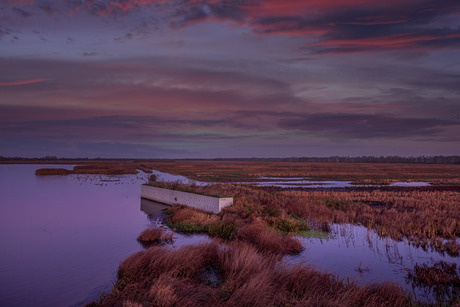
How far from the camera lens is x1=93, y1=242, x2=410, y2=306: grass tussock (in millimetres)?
8242

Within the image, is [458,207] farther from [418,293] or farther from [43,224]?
[43,224]

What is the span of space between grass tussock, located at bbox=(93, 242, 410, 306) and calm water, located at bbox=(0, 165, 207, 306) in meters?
1.81

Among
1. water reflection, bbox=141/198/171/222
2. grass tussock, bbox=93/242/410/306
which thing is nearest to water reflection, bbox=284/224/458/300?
grass tussock, bbox=93/242/410/306

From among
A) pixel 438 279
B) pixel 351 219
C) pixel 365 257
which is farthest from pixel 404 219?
pixel 438 279

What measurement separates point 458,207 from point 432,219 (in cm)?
745

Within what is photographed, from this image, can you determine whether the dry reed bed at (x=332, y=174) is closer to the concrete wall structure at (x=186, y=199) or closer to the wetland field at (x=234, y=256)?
the concrete wall structure at (x=186, y=199)

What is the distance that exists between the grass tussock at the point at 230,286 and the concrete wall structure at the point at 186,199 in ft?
33.1

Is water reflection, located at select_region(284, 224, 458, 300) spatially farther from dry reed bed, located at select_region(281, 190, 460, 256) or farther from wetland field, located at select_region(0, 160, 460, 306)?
dry reed bed, located at select_region(281, 190, 460, 256)

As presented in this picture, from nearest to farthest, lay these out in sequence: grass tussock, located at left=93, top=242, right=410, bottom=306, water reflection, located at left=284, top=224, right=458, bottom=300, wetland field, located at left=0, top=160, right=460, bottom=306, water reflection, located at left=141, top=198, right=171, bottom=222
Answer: grass tussock, located at left=93, top=242, right=410, bottom=306
wetland field, located at left=0, top=160, right=460, bottom=306
water reflection, located at left=284, top=224, right=458, bottom=300
water reflection, located at left=141, top=198, right=171, bottom=222

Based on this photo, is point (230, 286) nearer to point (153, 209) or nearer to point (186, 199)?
point (186, 199)

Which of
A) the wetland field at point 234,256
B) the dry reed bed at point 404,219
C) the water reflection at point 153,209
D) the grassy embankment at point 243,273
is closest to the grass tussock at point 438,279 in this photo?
the wetland field at point 234,256

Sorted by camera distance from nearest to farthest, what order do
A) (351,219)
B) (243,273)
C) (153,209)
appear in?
(243,273), (351,219), (153,209)

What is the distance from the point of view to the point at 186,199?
1046 inches

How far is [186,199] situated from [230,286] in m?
17.6
